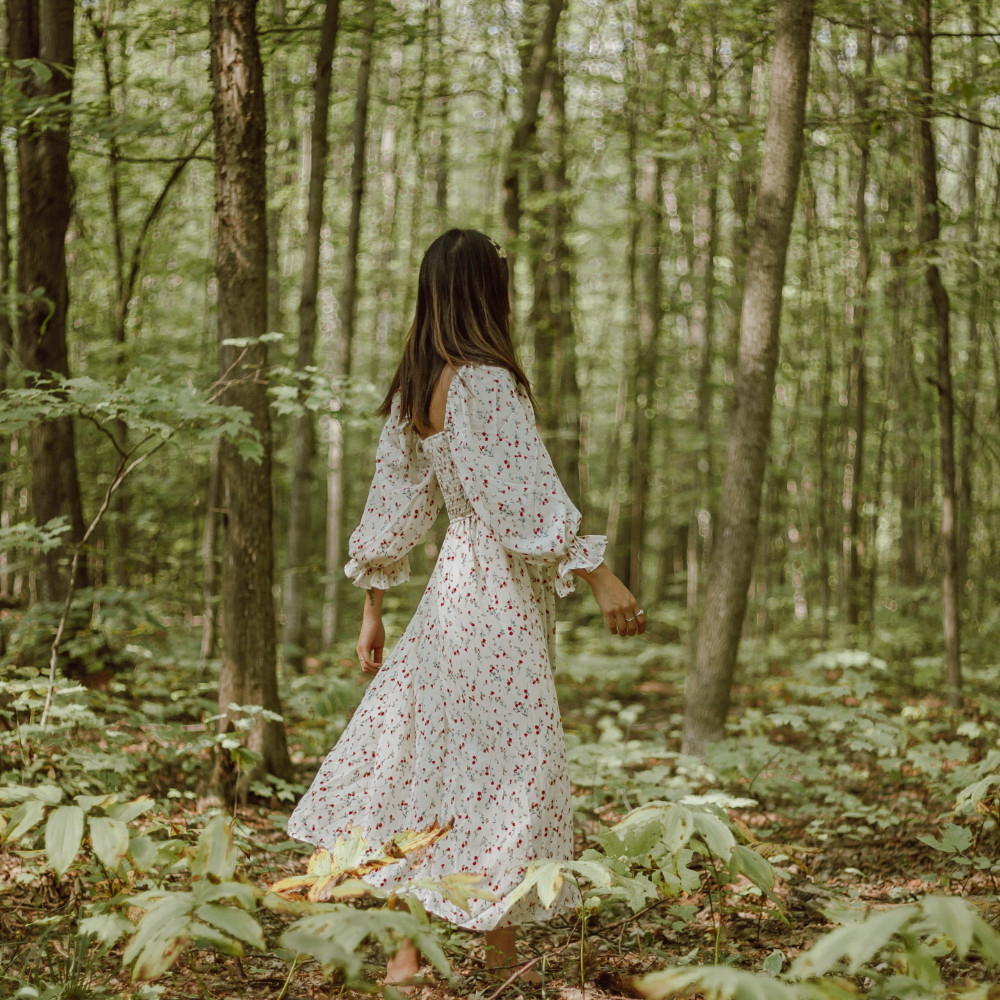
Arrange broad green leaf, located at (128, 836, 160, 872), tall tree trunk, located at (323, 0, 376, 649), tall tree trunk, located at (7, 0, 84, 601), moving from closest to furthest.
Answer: broad green leaf, located at (128, 836, 160, 872), tall tree trunk, located at (7, 0, 84, 601), tall tree trunk, located at (323, 0, 376, 649)

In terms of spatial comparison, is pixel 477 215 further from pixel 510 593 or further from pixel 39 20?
pixel 510 593

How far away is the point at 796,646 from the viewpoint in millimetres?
9203

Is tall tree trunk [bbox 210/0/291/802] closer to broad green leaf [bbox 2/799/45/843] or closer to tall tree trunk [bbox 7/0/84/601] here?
tall tree trunk [bbox 7/0/84/601]

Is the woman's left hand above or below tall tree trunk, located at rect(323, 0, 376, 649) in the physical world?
below

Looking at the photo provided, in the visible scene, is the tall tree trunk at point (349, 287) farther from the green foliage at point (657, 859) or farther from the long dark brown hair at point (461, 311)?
the green foliage at point (657, 859)

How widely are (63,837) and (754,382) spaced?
3.98 metres

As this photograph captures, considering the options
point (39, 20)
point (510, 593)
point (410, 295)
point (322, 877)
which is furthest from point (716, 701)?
point (410, 295)

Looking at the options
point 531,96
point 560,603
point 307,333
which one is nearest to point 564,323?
point 531,96

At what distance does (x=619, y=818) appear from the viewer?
3924 mm

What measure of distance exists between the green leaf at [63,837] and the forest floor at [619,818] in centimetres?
43

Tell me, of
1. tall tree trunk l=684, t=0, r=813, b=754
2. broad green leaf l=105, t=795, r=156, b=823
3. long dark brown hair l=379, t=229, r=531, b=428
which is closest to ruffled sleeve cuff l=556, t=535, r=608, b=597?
long dark brown hair l=379, t=229, r=531, b=428

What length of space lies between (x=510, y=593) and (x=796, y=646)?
7.44 m

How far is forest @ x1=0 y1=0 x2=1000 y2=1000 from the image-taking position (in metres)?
2.05

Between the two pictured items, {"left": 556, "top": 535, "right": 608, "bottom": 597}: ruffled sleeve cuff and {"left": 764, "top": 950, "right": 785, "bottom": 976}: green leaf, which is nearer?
{"left": 764, "top": 950, "right": 785, "bottom": 976}: green leaf
